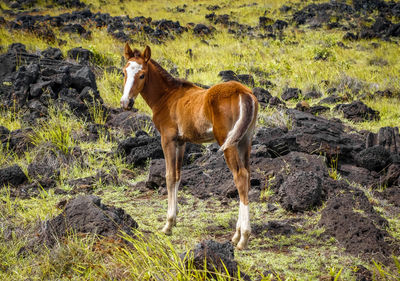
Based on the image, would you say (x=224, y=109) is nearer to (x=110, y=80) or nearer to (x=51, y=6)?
(x=110, y=80)

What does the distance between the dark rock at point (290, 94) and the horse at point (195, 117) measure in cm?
659

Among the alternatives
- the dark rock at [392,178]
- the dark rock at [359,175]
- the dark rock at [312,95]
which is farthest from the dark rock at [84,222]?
the dark rock at [312,95]

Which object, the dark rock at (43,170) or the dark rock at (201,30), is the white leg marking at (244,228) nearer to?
the dark rock at (43,170)

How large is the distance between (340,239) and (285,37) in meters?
16.5

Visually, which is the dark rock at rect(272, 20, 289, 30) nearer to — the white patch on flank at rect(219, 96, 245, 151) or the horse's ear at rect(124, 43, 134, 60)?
the horse's ear at rect(124, 43, 134, 60)

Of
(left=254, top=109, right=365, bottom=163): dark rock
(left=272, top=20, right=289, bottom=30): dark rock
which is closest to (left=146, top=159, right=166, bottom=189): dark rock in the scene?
(left=254, top=109, right=365, bottom=163): dark rock

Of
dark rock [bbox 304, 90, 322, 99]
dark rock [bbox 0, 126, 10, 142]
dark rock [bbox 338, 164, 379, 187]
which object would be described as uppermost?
dark rock [bbox 0, 126, 10, 142]

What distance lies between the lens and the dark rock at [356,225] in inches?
156

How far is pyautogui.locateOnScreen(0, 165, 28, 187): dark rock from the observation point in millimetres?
Result: 6184

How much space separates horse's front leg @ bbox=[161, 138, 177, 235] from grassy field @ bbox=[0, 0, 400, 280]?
0.13m

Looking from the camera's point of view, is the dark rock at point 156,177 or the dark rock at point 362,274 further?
the dark rock at point 156,177

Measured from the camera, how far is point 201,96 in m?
4.48

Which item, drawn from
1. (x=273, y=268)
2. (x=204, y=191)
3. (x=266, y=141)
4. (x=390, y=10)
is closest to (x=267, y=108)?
(x=266, y=141)

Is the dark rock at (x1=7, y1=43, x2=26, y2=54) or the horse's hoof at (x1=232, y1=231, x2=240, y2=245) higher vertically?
the dark rock at (x1=7, y1=43, x2=26, y2=54)
